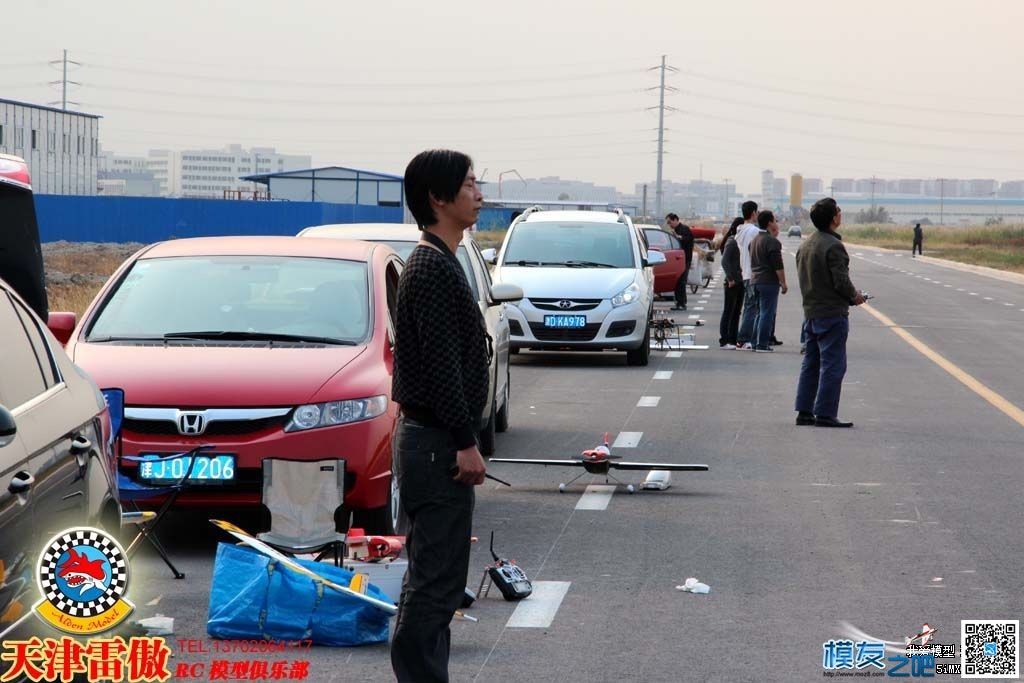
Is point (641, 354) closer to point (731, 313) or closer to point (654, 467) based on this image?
point (731, 313)

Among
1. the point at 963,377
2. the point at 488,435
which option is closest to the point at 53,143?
the point at 963,377

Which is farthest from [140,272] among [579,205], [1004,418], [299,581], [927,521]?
[579,205]

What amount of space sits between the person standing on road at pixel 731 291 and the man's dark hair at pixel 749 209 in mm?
378

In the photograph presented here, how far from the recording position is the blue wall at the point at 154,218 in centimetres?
5659

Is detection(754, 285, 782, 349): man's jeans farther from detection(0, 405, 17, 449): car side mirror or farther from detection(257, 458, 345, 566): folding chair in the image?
detection(0, 405, 17, 449): car side mirror

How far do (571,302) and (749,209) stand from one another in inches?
146

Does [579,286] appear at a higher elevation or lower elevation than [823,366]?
higher

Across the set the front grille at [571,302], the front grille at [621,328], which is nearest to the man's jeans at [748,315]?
the front grille at [621,328]

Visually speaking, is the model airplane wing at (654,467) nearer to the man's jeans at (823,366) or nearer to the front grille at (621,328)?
the man's jeans at (823,366)

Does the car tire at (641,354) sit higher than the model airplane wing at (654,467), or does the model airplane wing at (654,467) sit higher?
the model airplane wing at (654,467)

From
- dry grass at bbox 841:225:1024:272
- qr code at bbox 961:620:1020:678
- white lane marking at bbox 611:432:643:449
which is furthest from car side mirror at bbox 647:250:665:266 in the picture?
dry grass at bbox 841:225:1024:272

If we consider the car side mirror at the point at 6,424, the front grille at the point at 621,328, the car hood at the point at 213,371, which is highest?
the car side mirror at the point at 6,424

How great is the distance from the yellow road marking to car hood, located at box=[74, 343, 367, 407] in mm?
7548

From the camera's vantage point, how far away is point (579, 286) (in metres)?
18.7
